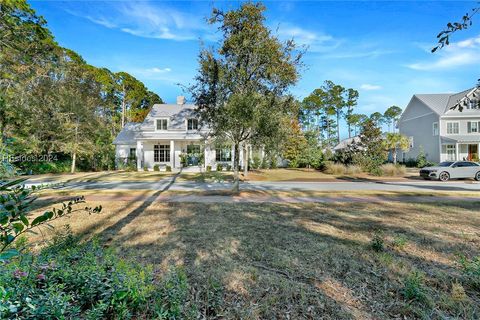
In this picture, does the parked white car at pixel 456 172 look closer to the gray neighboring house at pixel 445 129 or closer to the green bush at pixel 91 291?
the gray neighboring house at pixel 445 129

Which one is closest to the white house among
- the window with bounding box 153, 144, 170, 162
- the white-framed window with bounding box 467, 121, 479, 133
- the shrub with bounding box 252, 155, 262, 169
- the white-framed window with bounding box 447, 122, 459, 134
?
the window with bounding box 153, 144, 170, 162

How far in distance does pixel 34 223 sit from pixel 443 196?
13.7m

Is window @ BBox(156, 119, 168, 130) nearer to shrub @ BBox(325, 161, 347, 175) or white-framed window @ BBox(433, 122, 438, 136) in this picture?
shrub @ BBox(325, 161, 347, 175)

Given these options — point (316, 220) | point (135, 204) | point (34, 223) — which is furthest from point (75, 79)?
point (34, 223)

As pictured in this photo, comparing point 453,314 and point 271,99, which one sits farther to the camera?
point 271,99

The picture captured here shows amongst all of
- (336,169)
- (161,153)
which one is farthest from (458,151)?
(161,153)

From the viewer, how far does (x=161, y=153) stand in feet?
87.6

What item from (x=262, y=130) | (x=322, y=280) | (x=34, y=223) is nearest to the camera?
(x=34, y=223)

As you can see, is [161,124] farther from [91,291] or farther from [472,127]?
[472,127]

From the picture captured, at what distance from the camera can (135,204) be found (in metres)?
9.08

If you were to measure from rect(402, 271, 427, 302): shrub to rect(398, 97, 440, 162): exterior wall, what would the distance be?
33827 mm

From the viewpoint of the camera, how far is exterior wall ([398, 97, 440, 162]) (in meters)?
31.1

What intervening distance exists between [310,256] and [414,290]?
1539 mm

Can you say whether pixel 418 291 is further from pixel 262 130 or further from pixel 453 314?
pixel 262 130
